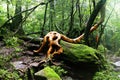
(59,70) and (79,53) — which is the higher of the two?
(79,53)

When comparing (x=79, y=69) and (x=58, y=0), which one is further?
(x=58, y=0)

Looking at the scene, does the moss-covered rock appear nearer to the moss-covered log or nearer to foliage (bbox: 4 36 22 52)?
the moss-covered log

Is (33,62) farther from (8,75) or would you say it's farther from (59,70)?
(8,75)

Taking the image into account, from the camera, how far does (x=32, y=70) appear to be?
28.3ft

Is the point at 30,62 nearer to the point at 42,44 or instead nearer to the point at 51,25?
the point at 42,44

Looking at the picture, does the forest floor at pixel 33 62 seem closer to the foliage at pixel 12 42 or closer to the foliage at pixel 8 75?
the foliage at pixel 12 42

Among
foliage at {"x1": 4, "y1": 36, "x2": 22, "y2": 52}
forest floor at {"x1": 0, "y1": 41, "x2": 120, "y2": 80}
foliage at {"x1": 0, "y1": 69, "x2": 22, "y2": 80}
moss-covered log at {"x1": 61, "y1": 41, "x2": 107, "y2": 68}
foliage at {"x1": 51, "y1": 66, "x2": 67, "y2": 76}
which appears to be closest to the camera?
foliage at {"x1": 0, "y1": 69, "x2": 22, "y2": 80}

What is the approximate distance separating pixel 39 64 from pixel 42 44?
218 centimetres

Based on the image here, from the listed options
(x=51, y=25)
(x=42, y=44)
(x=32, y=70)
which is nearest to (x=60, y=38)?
(x=42, y=44)

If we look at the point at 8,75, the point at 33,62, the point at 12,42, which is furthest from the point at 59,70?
the point at 12,42

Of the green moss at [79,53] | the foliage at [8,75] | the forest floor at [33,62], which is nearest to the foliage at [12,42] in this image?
the forest floor at [33,62]

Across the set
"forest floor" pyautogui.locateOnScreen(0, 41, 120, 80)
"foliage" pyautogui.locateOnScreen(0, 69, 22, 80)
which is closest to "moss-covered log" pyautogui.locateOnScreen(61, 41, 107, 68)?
"forest floor" pyautogui.locateOnScreen(0, 41, 120, 80)

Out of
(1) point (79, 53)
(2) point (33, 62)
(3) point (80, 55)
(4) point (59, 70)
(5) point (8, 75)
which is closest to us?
(5) point (8, 75)

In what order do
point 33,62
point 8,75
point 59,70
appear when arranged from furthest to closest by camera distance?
point 33,62, point 59,70, point 8,75
